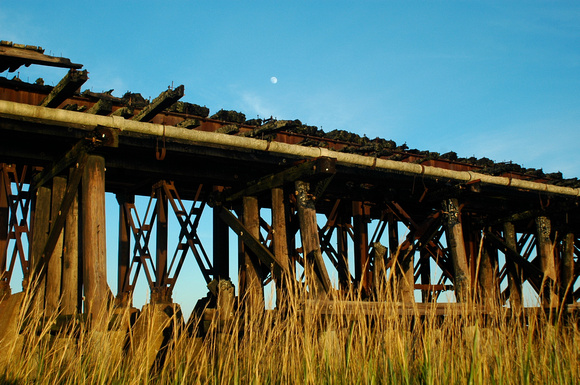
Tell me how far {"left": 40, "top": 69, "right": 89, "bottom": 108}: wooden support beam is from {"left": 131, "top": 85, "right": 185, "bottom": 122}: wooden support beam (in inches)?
39.1

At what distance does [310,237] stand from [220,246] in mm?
2813

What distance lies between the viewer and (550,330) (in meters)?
5.11

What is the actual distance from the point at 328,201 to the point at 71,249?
→ 24.0ft

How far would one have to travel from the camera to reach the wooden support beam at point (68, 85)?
6.95 metres

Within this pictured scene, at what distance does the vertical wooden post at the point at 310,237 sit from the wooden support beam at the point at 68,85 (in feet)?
12.0

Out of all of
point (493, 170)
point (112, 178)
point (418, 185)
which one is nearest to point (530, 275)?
point (493, 170)

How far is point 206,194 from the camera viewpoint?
11.5 m

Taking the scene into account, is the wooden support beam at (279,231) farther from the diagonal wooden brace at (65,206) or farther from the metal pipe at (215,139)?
the diagonal wooden brace at (65,206)

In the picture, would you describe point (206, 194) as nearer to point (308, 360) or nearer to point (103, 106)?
point (103, 106)

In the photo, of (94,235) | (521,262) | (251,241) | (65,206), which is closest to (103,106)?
(65,206)

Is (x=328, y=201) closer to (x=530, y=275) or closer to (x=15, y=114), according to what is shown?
(x=530, y=275)

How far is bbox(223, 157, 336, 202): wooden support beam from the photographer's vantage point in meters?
9.06

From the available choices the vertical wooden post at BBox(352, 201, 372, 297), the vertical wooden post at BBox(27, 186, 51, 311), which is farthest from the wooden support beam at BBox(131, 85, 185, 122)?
the vertical wooden post at BBox(352, 201, 372, 297)

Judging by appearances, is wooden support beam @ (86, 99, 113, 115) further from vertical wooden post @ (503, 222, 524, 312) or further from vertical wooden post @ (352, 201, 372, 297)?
vertical wooden post @ (503, 222, 524, 312)
